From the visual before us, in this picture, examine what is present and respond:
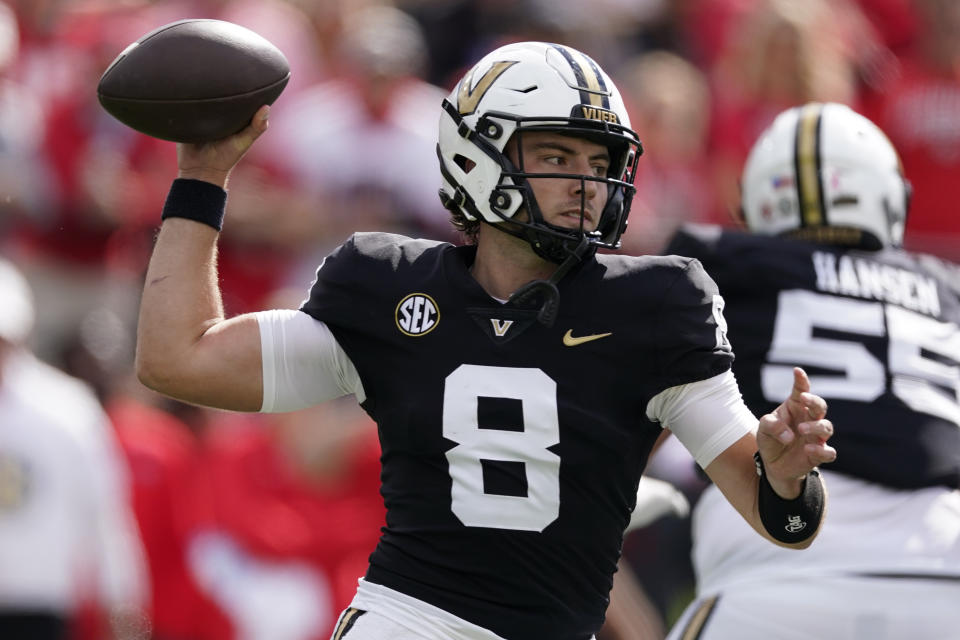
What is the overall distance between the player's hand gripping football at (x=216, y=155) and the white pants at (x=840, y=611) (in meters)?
1.73

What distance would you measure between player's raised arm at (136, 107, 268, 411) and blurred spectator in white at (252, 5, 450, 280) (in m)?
4.15

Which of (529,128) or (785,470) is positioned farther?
(529,128)

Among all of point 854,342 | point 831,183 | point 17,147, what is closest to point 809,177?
point 831,183

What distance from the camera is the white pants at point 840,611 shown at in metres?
3.91

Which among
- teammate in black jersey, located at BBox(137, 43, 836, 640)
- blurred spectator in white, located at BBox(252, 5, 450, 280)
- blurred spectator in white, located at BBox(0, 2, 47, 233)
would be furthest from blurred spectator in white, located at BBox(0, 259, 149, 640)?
teammate in black jersey, located at BBox(137, 43, 836, 640)

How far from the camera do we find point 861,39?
8.82m

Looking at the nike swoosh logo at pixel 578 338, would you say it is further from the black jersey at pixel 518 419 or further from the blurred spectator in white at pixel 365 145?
the blurred spectator in white at pixel 365 145

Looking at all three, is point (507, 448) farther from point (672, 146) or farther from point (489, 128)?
point (672, 146)

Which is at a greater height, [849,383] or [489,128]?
[489,128]

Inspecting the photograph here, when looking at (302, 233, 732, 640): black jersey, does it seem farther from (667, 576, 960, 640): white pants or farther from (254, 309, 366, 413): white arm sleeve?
(667, 576, 960, 640): white pants

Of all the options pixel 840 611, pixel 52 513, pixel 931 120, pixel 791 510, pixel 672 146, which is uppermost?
pixel 791 510

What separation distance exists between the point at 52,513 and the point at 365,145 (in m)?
2.57

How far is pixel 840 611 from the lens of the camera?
156 inches

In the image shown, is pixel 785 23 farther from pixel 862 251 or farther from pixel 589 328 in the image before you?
pixel 589 328
